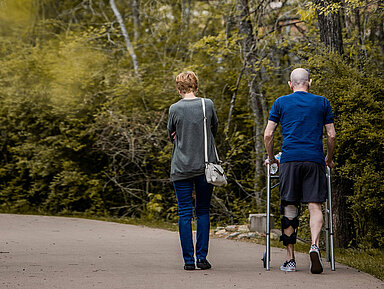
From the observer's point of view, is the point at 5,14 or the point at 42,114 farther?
the point at 5,14

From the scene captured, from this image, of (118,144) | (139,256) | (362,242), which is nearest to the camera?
(139,256)

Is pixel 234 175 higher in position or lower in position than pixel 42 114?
lower

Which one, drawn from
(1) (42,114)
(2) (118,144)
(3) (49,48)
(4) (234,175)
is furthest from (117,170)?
(3) (49,48)

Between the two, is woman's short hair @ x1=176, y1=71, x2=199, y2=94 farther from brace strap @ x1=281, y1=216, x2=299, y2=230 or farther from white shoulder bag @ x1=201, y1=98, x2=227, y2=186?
brace strap @ x1=281, y1=216, x2=299, y2=230

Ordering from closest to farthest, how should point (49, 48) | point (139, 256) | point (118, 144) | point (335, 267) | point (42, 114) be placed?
point (335, 267), point (139, 256), point (118, 144), point (42, 114), point (49, 48)

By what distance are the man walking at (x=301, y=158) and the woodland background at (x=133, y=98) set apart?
5103mm

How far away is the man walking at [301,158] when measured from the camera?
582 cm

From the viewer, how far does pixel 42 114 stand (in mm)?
15766

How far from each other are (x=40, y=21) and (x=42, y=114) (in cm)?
405

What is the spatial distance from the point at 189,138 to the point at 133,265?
148 centimetres

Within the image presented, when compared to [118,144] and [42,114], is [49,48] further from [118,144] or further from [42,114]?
[118,144]

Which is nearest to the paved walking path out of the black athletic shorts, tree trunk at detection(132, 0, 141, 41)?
the black athletic shorts

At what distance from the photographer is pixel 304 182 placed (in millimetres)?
5875

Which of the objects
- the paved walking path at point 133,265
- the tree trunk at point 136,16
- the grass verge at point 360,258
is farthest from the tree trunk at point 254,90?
the tree trunk at point 136,16
